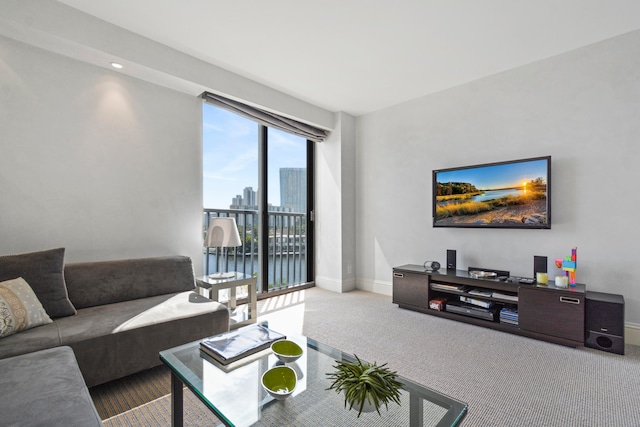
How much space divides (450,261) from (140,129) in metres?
3.35

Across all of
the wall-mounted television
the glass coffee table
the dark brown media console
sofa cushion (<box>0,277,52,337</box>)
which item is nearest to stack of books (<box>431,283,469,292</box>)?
the dark brown media console

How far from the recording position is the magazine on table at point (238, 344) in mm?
1372

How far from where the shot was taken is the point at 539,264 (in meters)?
2.65

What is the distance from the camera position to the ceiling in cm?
214

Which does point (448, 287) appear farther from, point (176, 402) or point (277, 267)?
point (176, 402)

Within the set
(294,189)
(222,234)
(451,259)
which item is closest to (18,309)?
(222,234)

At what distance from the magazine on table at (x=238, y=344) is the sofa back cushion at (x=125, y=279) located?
1.22 m

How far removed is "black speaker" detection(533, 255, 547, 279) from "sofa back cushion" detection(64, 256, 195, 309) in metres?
3.06

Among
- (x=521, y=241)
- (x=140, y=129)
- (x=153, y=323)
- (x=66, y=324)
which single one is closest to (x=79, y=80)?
(x=140, y=129)

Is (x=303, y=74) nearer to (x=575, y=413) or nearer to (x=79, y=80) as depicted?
Answer: (x=79, y=80)

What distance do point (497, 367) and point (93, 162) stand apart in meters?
3.46

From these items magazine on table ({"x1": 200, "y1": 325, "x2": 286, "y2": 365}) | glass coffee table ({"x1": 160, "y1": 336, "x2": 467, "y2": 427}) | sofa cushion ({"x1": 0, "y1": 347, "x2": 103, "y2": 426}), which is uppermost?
magazine on table ({"x1": 200, "y1": 325, "x2": 286, "y2": 365})

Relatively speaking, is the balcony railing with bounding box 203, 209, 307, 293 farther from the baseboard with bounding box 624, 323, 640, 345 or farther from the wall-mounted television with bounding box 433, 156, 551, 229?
the baseboard with bounding box 624, 323, 640, 345

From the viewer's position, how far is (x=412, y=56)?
2.79 metres
